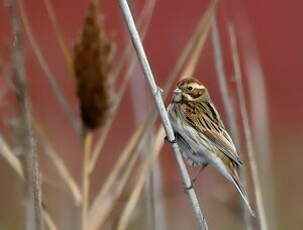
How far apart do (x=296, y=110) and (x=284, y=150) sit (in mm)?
2324

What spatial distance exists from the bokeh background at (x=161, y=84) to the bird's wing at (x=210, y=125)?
287 mm

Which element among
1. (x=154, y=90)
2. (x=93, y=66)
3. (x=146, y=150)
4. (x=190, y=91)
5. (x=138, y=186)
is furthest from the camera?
(x=146, y=150)

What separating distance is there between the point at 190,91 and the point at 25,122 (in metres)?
0.67

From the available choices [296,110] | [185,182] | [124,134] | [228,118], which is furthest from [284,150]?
[185,182]

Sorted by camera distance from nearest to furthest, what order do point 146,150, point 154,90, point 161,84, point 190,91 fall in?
point 154,90
point 190,91
point 146,150
point 161,84

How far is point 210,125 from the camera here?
3365mm

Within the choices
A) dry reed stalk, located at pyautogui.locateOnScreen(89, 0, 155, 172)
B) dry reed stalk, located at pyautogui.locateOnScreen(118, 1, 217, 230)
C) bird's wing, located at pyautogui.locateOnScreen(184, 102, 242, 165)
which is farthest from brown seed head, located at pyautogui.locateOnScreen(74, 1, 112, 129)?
bird's wing, located at pyautogui.locateOnScreen(184, 102, 242, 165)

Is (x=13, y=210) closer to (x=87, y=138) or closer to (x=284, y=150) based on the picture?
(x=87, y=138)

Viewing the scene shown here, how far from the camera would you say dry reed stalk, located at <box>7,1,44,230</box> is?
267 cm

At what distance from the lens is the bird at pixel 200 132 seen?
3318 millimetres

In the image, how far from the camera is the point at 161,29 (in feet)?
39.9

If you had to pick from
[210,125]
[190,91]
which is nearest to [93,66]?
[190,91]

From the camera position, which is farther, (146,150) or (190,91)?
(146,150)

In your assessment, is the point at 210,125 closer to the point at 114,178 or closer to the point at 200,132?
the point at 200,132
